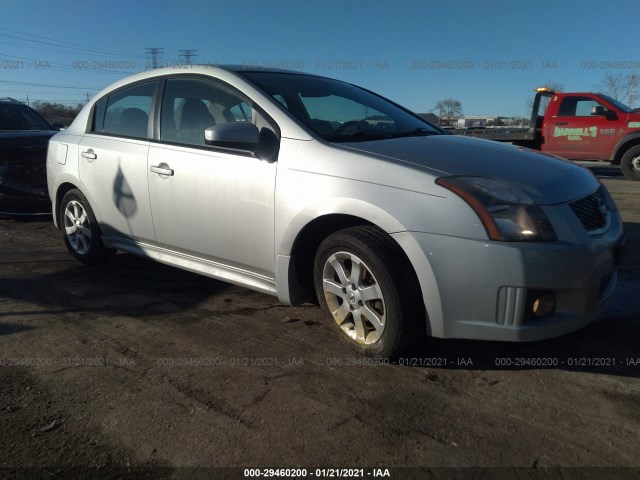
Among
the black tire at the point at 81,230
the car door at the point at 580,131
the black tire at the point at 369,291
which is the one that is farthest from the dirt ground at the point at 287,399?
the car door at the point at 580,131

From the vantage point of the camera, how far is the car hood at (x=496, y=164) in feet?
8.68

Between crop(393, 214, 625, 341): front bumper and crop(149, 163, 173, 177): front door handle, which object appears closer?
crop(393, 214, 625, 341): front bumper

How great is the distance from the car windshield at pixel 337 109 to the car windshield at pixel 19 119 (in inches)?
227

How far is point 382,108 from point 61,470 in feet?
10.3

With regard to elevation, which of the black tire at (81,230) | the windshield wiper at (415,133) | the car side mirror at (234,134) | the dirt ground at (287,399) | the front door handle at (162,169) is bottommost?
the dirt ground at (287,399)

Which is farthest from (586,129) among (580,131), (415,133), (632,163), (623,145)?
(415,133)

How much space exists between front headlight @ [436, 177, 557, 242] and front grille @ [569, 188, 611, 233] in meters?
0.29

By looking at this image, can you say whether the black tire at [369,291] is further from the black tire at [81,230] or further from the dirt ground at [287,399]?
the black tire at [81,230]

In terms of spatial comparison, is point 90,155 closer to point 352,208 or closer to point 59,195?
point 59,195

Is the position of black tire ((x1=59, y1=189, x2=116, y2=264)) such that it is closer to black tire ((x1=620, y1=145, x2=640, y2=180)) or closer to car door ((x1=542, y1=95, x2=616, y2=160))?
car door ((x1=542, y1=95, x2=616, y2=160))

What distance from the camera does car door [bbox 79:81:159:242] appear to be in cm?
397

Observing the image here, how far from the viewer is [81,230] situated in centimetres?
476

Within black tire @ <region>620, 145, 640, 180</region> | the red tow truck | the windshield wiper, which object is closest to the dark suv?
the windshield wiper

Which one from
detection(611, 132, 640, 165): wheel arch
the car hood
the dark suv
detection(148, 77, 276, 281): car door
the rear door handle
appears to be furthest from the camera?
detection(611, 132, 640, 165): wheel arch
